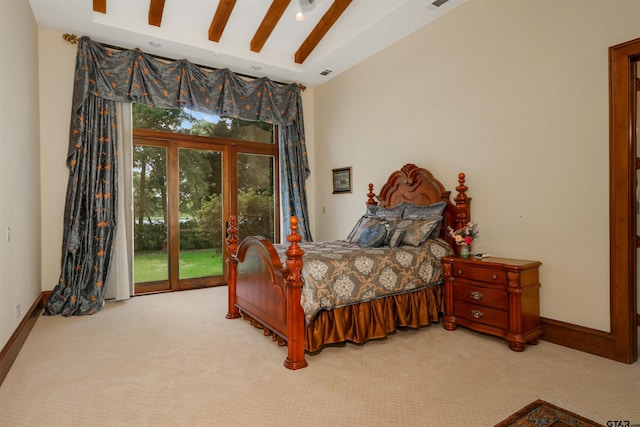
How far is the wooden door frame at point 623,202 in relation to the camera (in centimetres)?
253

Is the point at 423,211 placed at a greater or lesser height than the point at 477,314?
greater

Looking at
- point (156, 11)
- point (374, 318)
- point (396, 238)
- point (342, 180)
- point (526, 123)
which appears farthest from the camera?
point (342, 180)

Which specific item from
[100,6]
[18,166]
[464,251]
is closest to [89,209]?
[18,166]

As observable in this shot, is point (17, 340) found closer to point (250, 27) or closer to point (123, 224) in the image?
point (123, 224)

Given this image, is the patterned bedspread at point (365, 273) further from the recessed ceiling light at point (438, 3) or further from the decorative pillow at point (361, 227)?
the recessed ceiling light at point (438, 3)

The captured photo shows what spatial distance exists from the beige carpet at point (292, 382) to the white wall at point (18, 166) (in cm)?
52

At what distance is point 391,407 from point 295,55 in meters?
4.84

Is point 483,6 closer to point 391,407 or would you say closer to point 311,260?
point 311,260

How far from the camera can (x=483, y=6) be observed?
3471 millimetres

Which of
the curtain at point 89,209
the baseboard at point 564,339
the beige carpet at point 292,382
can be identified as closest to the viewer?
the beige carpet at point 292,382

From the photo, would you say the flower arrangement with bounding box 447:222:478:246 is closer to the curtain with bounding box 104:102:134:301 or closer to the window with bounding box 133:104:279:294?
the window with bounding box 133:104:279:294

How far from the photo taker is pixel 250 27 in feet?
15.2

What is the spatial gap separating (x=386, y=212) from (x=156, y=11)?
3503 millimetres

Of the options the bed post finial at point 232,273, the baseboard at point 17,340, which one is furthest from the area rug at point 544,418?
the baseboard at point 17,340
